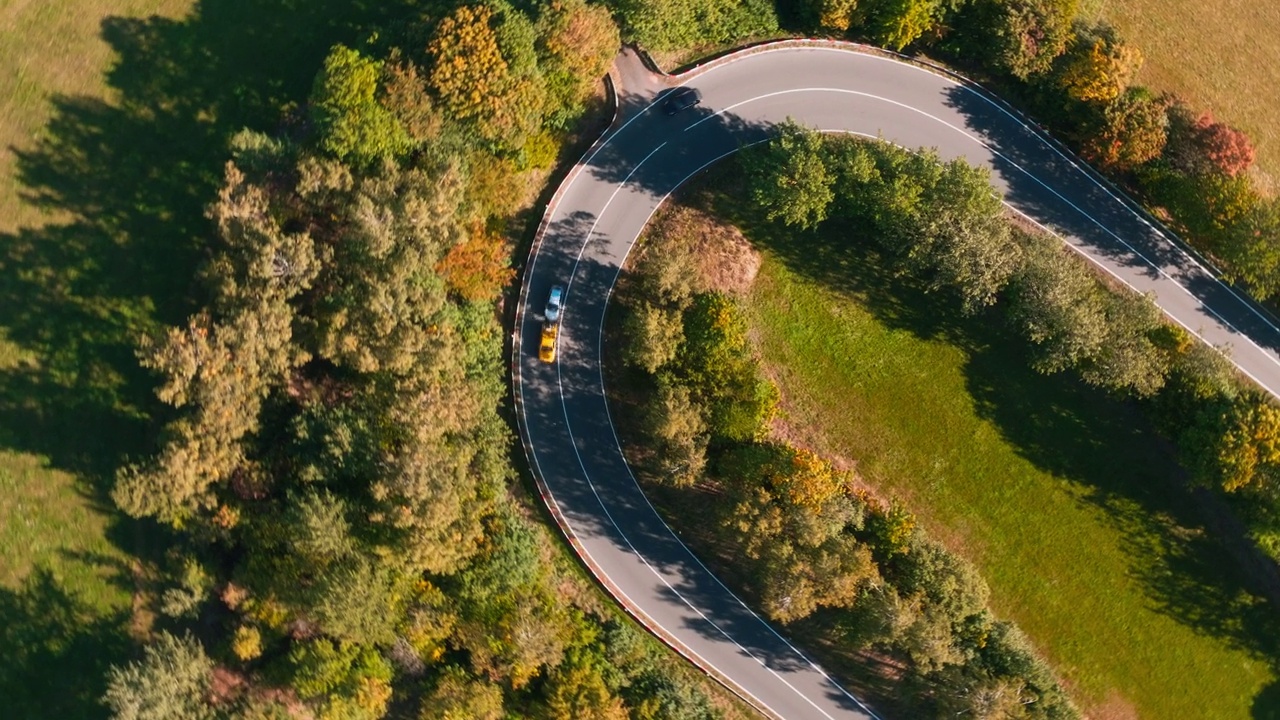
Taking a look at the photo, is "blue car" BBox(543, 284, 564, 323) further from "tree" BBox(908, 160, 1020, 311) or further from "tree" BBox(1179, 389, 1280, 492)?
"tree" BBox(1179, 389, 1280, 492)

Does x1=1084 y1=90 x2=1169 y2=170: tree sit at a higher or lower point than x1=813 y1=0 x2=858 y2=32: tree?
higher

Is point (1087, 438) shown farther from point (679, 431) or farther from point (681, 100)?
point (681, 100)

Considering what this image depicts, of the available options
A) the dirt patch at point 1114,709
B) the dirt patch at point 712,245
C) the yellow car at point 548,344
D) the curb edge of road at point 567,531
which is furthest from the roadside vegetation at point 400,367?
the dirt patch at point 712,245

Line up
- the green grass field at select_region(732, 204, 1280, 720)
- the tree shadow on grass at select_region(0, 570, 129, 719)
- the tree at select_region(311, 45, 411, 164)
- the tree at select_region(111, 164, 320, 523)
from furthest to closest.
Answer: the green grass field at select_region(732, 204, 1280, 720) < the tree shadow on grass at select_region(0, 570, 129, 719) < the tree at select_region(311, 45, 411, 164) < the tree at select_region(111, 164, 320, 523)

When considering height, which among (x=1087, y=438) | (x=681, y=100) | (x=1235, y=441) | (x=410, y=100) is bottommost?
(x=410, y=100)

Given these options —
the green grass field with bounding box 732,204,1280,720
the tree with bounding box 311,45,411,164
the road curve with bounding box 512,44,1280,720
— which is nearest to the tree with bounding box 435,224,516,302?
the road curve with bounding box 512,44,1280,720

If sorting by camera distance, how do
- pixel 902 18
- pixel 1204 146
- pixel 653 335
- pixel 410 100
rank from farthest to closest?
pixel 1204 146
pixel 902 18
pixel 653 335
pixel 410 100

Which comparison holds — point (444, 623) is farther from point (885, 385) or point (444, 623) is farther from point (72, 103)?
point (72, 103)

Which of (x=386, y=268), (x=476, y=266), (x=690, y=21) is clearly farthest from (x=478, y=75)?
(x=690, y=21)
